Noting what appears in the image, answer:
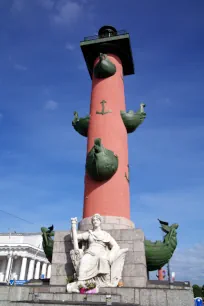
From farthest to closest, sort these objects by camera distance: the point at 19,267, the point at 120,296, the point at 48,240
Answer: the point at 19,267 → the point at 48,240 → the point at 120,296

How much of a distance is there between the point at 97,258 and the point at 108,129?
240 inches

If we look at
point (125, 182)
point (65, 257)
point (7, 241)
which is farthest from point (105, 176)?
point (7, 241)

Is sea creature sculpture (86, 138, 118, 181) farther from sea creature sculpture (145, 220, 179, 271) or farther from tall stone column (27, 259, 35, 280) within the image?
tall stone column (27, 259, 35, 280)

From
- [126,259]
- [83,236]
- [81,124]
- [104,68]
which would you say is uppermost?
[104,68]

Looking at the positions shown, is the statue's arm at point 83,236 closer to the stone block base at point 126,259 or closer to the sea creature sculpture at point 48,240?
the stone block base at point 126,259

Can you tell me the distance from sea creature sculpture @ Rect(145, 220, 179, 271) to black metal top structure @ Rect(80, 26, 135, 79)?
990 centimetres

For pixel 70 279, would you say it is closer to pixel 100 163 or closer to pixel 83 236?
pixel 83 236

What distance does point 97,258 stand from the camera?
9.83 meters

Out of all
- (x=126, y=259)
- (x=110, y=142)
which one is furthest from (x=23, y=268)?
(x=126, y=259)

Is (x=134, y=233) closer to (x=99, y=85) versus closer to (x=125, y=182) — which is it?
(x=125, y=182)

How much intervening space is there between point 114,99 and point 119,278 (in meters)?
8.42

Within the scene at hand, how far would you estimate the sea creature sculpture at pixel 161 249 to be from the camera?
448 inches

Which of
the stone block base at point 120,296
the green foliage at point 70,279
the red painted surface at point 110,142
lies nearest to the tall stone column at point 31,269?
the red painted surface at point 110,142

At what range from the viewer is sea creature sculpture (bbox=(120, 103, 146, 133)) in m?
14.5
